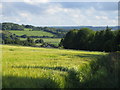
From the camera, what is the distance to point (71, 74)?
749cm

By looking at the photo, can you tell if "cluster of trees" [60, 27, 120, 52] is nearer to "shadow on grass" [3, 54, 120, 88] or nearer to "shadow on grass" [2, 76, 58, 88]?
"shadow on grass" [3, 54, 120, 88]

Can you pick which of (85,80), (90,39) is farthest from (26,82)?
(90,39)

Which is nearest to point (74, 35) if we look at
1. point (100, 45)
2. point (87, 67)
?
point (100, 45)

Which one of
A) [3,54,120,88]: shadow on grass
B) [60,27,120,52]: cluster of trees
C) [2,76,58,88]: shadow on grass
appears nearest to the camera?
[2,76,58,88]: shadow on grass

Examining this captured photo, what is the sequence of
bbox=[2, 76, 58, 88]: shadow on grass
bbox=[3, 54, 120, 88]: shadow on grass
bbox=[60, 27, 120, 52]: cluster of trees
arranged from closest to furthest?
bbox=[2, 76, 58, 88]: shadow on grass < bbox=[3, 54, 120, 88]: shadow on grass < bbox=[60, 27, 120, 52]: cluster of trees

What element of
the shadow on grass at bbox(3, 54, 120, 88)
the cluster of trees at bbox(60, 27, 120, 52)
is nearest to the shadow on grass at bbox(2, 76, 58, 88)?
the shadow on grass at bbox(3, 54, 120, 88)

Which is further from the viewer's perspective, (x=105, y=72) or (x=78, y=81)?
(x=105, y=72)

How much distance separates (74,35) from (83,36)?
4790 mm

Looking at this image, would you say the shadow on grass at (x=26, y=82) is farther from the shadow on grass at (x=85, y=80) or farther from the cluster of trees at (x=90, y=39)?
the cluster of trees at (x=90, y=39)

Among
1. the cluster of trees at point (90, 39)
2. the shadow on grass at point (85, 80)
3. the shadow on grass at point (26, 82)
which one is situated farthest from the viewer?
the cluster of trees at point (90, 39)

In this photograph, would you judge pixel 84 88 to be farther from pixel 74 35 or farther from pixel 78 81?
pixel 74 35

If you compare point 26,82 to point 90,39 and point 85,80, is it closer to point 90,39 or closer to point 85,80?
point 85,80

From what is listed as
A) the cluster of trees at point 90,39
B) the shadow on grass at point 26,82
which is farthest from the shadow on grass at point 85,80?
the cluster of trees at point 90,39

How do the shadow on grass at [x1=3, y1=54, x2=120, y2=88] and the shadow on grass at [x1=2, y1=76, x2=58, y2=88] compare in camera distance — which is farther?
the shadow on grass at [x1=3, y1=54, x2=120, y2=88]
